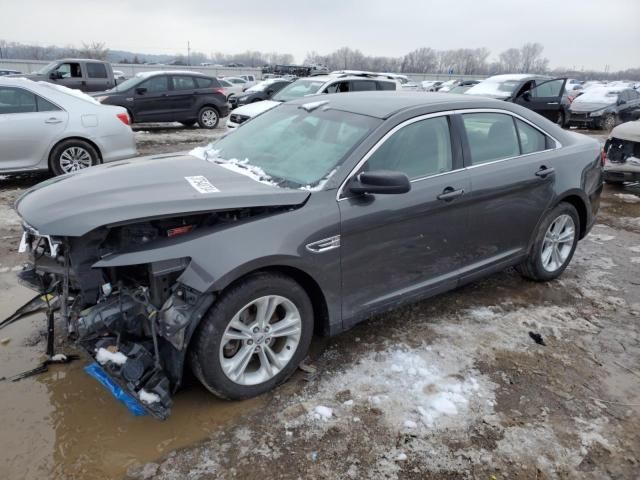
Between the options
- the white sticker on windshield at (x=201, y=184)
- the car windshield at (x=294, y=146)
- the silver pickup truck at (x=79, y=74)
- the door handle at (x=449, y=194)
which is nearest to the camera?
the white sticker on windshield at (x=201, y=184)

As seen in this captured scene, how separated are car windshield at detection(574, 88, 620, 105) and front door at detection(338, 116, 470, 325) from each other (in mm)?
16733

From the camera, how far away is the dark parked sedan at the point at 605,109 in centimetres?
1692

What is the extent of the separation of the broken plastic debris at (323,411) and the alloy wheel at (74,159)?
6.17 meters

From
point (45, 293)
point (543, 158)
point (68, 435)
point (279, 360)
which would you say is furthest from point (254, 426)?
point (543, 158)

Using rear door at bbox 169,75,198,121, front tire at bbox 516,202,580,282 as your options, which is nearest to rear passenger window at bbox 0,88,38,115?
front tire at bbox 516,202,580,282

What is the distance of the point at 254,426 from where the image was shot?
2766 mm

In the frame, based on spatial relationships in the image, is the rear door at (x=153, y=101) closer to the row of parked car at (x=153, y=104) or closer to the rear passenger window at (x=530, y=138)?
the row of parked car at (x=153, y=104)

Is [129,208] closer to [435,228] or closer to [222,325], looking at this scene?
[222,325]

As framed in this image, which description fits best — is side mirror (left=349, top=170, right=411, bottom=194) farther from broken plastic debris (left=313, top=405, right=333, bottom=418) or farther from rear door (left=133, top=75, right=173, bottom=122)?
rear door (left=133, top=75, right=173, bottom=122)

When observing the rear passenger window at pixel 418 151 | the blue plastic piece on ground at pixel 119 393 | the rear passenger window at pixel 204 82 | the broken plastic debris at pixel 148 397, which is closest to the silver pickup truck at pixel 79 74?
the rear passenger window at pixel 204 82

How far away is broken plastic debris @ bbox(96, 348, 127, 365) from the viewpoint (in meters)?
2.64

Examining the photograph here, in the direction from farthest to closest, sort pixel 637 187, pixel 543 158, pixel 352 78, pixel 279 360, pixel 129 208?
1. pixel 352 78
2. pixel 637 187
3. pixel 543 158
4. pixel 279 360
5. pixel 129 208

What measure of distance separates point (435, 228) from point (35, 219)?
2.51 m

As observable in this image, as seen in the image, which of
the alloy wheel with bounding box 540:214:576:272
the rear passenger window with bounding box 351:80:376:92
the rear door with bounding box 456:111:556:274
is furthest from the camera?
the rear passenger window with bounding box 351:80:376:92
